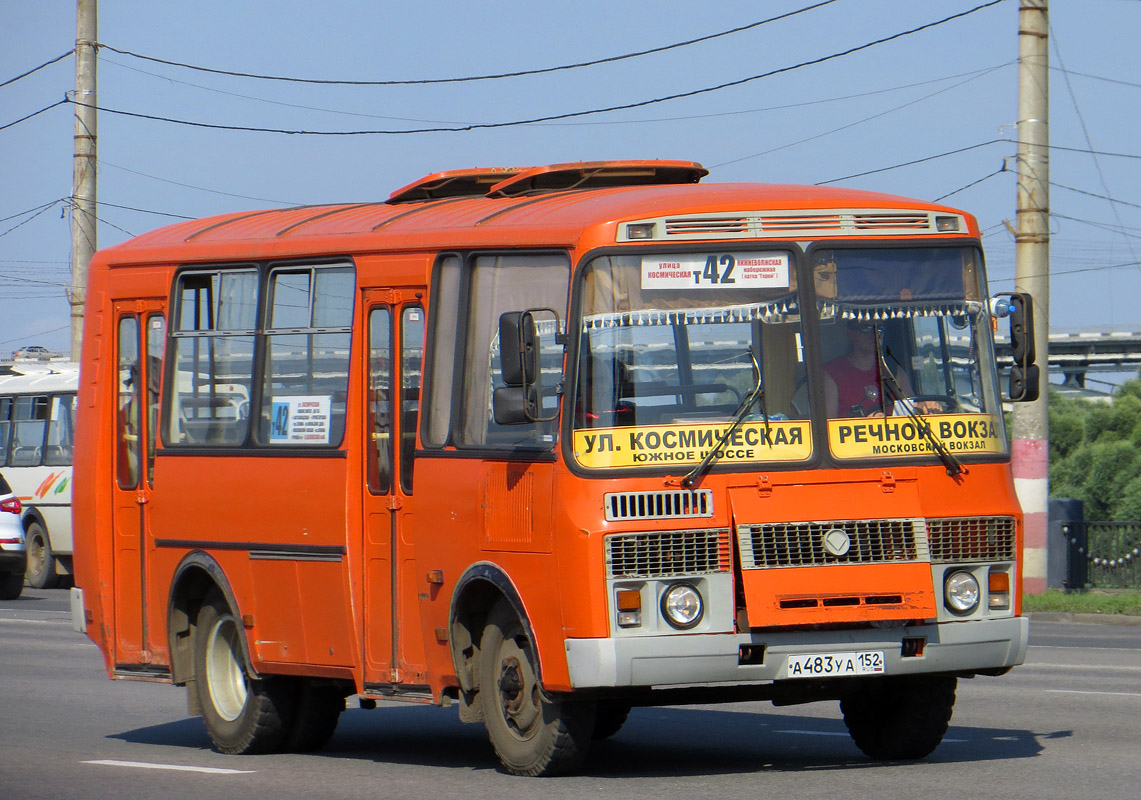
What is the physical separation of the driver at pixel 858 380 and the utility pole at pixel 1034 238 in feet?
49.3

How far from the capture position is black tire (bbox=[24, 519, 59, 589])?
101 ft

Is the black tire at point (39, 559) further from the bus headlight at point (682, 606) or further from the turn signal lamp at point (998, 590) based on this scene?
the turn signal lamp at point (998, 590)

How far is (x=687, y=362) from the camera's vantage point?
9.41 m

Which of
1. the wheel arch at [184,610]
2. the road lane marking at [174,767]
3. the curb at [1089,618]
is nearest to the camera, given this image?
the road lane marking at [174,767]

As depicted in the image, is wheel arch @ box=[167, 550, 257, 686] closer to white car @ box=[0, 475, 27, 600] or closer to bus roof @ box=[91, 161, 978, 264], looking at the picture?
bus roof @ box=[91, 161, 978, 264]

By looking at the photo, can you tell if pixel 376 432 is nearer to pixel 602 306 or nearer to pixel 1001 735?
pixel 602 306

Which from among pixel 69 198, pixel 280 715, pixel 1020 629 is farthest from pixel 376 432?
pixel 69 198

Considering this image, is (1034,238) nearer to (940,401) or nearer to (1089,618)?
(1089,618)

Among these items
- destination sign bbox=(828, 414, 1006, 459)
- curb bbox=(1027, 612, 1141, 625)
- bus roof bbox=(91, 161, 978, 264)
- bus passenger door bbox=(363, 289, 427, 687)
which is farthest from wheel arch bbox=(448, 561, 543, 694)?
curb bbox=(1027, 612, 1141, 625)

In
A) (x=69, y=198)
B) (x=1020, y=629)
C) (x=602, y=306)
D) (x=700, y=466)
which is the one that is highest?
(x=69, y=198)

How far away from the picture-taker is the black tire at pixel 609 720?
1084 cm

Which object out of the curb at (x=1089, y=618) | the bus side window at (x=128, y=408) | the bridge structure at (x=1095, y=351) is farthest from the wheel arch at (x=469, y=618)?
the bridge structure at (x=1095, y=351)

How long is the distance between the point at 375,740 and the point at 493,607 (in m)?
2.69

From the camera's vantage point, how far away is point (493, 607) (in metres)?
10.1
